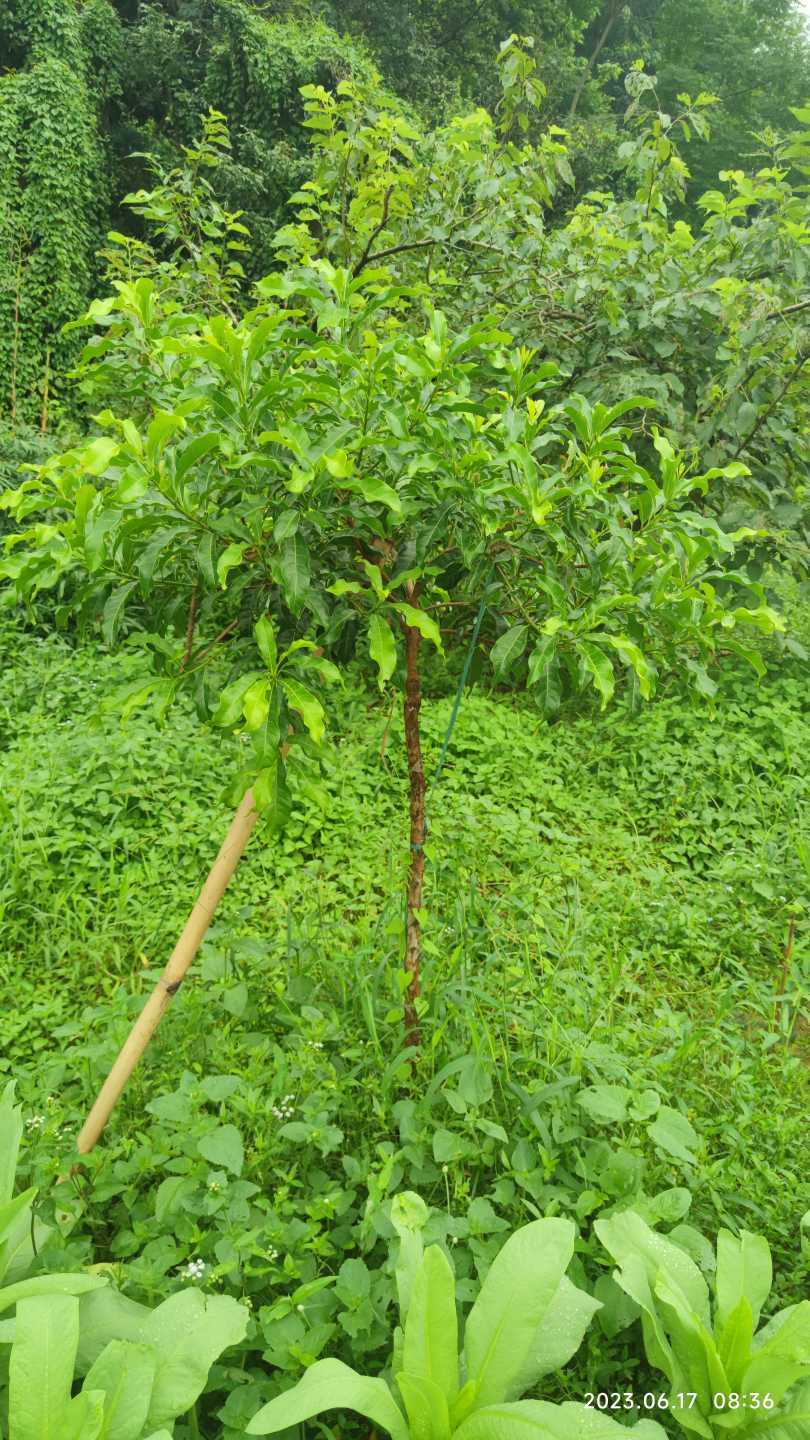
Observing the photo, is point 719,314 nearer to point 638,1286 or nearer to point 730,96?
point 638,1286

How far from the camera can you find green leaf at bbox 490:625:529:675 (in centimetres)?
151

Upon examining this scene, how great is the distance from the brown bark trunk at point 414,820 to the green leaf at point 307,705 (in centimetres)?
44

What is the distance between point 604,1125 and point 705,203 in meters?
3.21

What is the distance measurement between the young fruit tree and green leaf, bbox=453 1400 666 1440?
0.85 meters

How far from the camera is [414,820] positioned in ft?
6.17

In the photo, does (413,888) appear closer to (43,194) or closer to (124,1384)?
(124,1384)

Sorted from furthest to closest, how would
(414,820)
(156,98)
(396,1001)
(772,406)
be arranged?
(156,98) → (772,406) → (396,1001) → (414,820)

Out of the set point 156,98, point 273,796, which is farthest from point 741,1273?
point 156,98

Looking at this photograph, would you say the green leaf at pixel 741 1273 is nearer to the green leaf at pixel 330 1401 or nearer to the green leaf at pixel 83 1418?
the green leaf at pixel 330 1401

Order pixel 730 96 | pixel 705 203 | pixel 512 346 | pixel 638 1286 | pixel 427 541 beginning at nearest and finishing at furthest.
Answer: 1. pixel 638 1286
2. pixel 427 541
3. pixel 705 203
4. pixel 512 346
5. pixel 730 96

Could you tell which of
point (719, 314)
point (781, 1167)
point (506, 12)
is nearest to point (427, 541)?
point (781, 1167)

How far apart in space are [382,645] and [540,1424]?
1.09 meters

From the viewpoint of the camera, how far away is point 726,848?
11.0 feet

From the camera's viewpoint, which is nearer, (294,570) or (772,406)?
(294,570)
